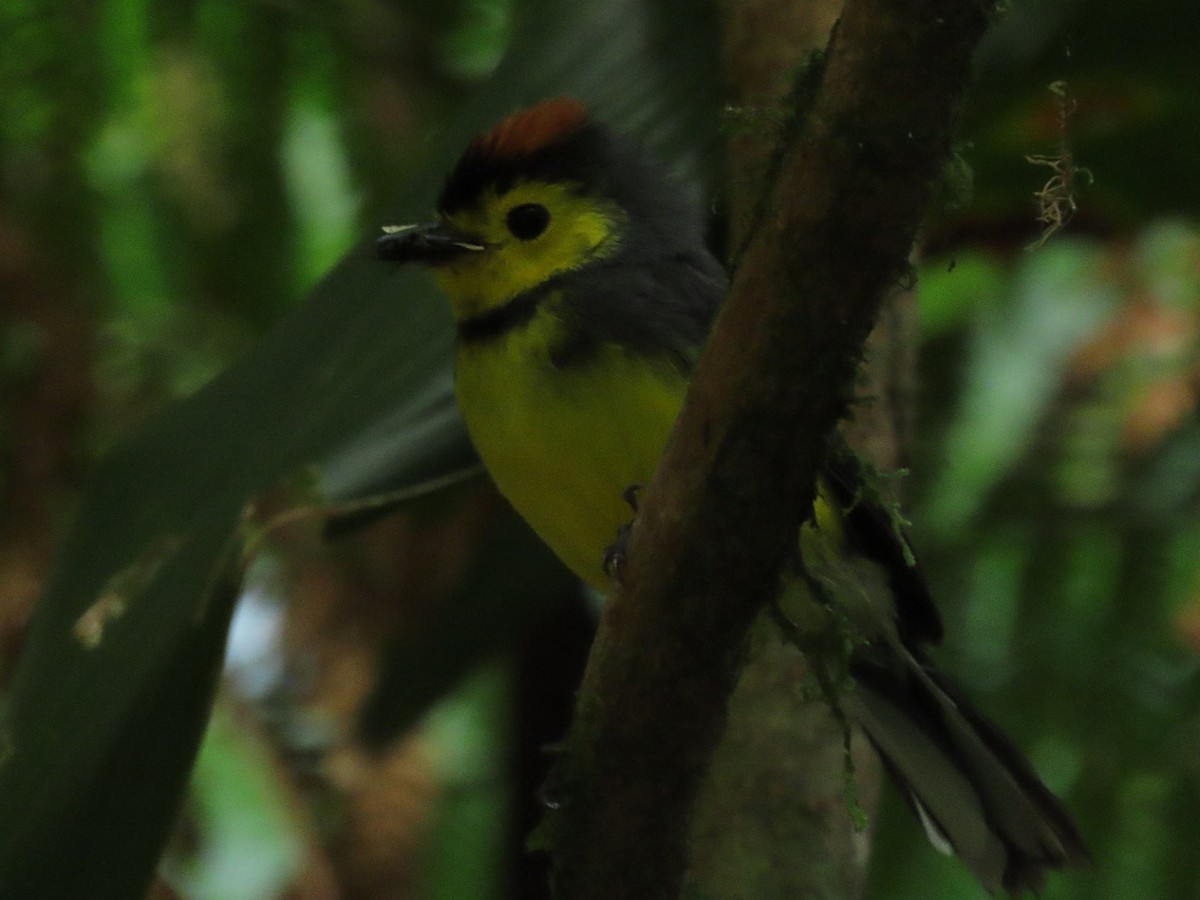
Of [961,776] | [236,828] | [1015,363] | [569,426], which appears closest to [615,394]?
[569,426]

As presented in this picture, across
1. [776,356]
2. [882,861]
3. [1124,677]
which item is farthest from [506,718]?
[776,356]

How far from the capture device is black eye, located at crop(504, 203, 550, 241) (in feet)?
9.41

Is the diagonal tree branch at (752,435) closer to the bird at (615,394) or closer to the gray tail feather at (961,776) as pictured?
the bird at (615,394)

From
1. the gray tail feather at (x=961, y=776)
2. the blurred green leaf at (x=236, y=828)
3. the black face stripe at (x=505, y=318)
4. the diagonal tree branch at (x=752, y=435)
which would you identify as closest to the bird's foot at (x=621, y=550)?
the diagonal tree branch at (x=752, y=435)

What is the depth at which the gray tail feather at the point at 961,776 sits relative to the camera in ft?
8.41

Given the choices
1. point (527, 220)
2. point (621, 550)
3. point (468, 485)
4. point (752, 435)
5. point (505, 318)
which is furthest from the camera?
point (468, 485)

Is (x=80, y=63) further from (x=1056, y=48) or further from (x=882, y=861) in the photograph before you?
(x=882, y=861)

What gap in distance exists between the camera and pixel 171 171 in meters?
3.91

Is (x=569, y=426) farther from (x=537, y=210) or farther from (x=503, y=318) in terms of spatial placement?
(x=537, y=210)

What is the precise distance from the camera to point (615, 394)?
7.97 ft

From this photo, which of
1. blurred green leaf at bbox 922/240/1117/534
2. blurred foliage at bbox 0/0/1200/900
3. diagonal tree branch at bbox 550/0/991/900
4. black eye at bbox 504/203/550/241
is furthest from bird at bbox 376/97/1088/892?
blurred green leaf at bbox 922/240/1117/534

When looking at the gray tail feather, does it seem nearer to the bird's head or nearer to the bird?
the bird

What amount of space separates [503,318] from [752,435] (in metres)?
1.05

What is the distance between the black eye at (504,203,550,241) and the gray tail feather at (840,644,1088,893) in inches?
33.0
